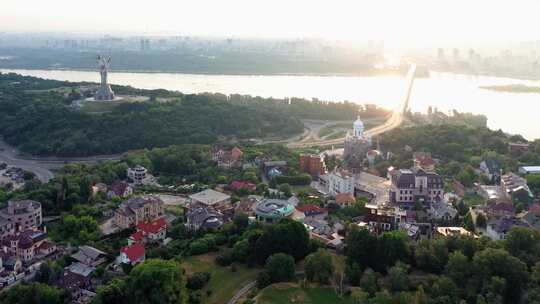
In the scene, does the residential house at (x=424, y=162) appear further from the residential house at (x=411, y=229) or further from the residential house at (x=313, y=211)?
the residential house at (x=411, y=229)

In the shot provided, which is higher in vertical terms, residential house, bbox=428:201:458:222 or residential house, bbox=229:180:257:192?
residential house, bbox=428:201:458:222

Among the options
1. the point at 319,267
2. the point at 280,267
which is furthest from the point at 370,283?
the point at 280,267

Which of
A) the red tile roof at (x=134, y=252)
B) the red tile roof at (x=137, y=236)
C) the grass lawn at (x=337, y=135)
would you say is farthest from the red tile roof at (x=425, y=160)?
the red tile roof at (x=134, y=252)

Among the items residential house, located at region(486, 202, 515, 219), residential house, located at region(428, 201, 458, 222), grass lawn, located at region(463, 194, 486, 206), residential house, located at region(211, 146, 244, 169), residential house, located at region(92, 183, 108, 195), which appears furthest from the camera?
residential house, located at region(211, 146, 244, 169)

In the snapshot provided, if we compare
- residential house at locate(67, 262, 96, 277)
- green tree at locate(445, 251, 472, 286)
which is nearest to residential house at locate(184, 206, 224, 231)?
residential house at locate(67, 262, 96, 277)

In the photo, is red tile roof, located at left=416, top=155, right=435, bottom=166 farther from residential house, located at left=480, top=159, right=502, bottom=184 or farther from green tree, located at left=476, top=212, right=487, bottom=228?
green tree, located at left=476, top=212, right=487, bottom=228

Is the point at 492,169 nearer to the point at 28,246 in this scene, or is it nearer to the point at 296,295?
the point at 296,295
